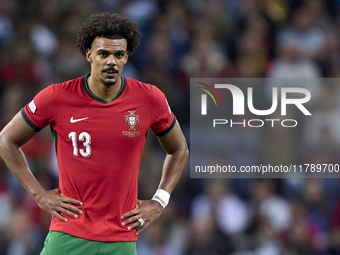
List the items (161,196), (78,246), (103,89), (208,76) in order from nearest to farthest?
(78,246)
(103,89)
(161,196)
(208,76)

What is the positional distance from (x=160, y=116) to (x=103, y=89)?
466mm

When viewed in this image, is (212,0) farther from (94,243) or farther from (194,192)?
(94,243)

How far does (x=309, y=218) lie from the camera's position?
7.21 meters

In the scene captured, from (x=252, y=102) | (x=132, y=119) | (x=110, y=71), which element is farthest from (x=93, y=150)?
(x=252, y=102)

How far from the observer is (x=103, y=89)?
11.7 feet

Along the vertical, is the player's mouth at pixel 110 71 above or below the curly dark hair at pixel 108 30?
below

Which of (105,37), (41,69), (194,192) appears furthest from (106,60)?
(41,69)

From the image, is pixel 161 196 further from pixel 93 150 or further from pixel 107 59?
pixel 107 59

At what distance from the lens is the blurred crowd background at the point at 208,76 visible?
22.7 ft

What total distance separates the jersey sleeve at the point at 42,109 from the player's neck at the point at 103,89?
26cm

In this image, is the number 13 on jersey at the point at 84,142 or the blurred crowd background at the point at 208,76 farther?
the blurred crowd background at the point at 208,76

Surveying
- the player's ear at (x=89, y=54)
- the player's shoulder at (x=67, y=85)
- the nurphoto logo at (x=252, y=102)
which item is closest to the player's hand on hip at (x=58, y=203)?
the player's shoulder at (x=67, y=85)

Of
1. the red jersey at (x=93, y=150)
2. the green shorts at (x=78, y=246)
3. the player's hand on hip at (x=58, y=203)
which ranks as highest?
the red jersey at (x=93, y=150)

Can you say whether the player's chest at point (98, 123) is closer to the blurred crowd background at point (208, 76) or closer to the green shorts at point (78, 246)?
the green shorts at point (78, 246)
